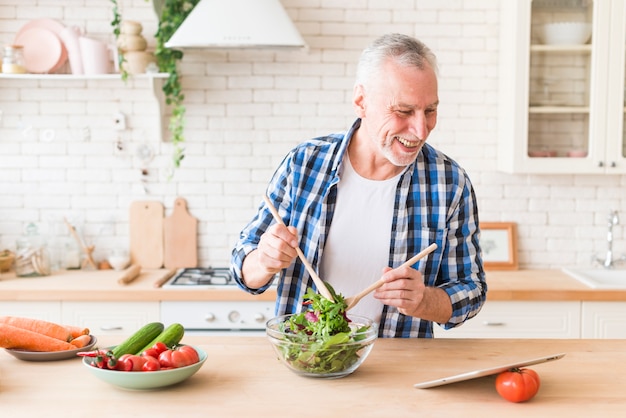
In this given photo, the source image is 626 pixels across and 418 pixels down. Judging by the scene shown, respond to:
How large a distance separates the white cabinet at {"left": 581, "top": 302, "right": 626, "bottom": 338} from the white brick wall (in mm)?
613

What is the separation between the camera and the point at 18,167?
4254mm

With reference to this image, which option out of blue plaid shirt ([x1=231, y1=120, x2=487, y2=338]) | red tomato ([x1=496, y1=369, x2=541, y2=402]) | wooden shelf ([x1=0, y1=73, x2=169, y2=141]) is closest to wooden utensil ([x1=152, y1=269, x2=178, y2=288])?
wooden shelf ([x1=0, y1=73, x2=169, y2=141])

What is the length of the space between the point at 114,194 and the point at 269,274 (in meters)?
2.25

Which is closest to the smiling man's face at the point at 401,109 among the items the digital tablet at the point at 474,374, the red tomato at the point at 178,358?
the digital tablet at the point at 474,374

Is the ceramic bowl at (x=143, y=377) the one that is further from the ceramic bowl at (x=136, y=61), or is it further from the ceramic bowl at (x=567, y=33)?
the ceramic bowl at (x=567, y=33)

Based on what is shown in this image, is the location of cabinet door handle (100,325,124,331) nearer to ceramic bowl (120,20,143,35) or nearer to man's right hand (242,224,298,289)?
ceramic bowl (120,20,143,35)

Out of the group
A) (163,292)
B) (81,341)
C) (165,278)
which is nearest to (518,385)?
(81,341)

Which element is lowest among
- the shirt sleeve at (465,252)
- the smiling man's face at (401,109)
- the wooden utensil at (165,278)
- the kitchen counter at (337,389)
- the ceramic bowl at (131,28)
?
the wooden utensil at (165,278)

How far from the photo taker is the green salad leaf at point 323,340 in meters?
1.92

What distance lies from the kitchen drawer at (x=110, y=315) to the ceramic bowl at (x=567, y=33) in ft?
7.67

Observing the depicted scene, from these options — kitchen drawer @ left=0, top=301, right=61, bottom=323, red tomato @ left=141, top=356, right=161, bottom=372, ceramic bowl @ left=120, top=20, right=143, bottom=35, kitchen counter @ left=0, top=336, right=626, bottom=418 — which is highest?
ceramic bowl @ left=120, top=20, right=143, bottom=35

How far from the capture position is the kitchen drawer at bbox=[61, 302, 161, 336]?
144 inches

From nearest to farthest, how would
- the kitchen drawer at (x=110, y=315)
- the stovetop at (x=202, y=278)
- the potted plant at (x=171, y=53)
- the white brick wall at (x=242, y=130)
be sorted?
the kitchen drawer at (x=110, y=315), the stovetop at (x=202, y=278), the potted plant at (x=171, y=53), the white brick wall at (x=242, y=130)

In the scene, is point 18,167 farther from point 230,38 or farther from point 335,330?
point 335,330
